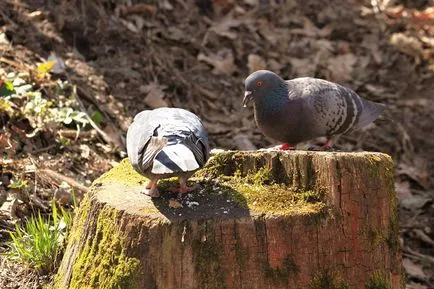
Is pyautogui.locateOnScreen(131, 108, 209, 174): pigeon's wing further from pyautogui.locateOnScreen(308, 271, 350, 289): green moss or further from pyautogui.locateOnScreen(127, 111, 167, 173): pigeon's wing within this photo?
pyautogui.locateOnScreen(308, 271, 350, 289): green moss

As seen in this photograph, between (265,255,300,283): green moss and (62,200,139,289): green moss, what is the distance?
570mm

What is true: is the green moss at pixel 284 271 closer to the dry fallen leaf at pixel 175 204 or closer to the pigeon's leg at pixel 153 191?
the dry fallen leaf at pixel 175 204

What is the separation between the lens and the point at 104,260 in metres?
3.15

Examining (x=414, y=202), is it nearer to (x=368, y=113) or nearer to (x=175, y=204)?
(x=368, y=113)

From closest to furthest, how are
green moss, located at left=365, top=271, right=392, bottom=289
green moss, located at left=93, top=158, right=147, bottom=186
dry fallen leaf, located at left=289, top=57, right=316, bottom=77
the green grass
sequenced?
green moss, located at left=365, top=271, right=392, bottom=289 → green moss, located at left=93, top=158, right=147, bottom=186 → the green grass → dry fallen leaf, located at left=289, top=57, right=316, bottom=77

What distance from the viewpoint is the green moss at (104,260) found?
3.04 m

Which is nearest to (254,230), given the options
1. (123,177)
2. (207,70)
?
(123,177)

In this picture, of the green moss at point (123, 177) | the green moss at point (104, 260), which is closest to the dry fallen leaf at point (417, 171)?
the green moss at point (123, 177)

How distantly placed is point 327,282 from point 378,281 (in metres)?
0.28

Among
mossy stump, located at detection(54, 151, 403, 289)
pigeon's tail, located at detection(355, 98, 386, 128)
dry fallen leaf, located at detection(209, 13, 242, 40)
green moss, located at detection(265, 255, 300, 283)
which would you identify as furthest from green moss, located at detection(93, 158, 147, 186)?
dry fallen leaf, located at detection(209, 13, 242, 40)

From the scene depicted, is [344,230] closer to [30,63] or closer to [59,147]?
[59,147]

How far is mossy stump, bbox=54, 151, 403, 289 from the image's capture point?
299 cm

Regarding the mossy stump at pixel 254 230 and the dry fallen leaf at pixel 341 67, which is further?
the dry fallen leaf at pixel 341 67

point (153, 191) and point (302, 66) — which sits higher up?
point (153, 191)
